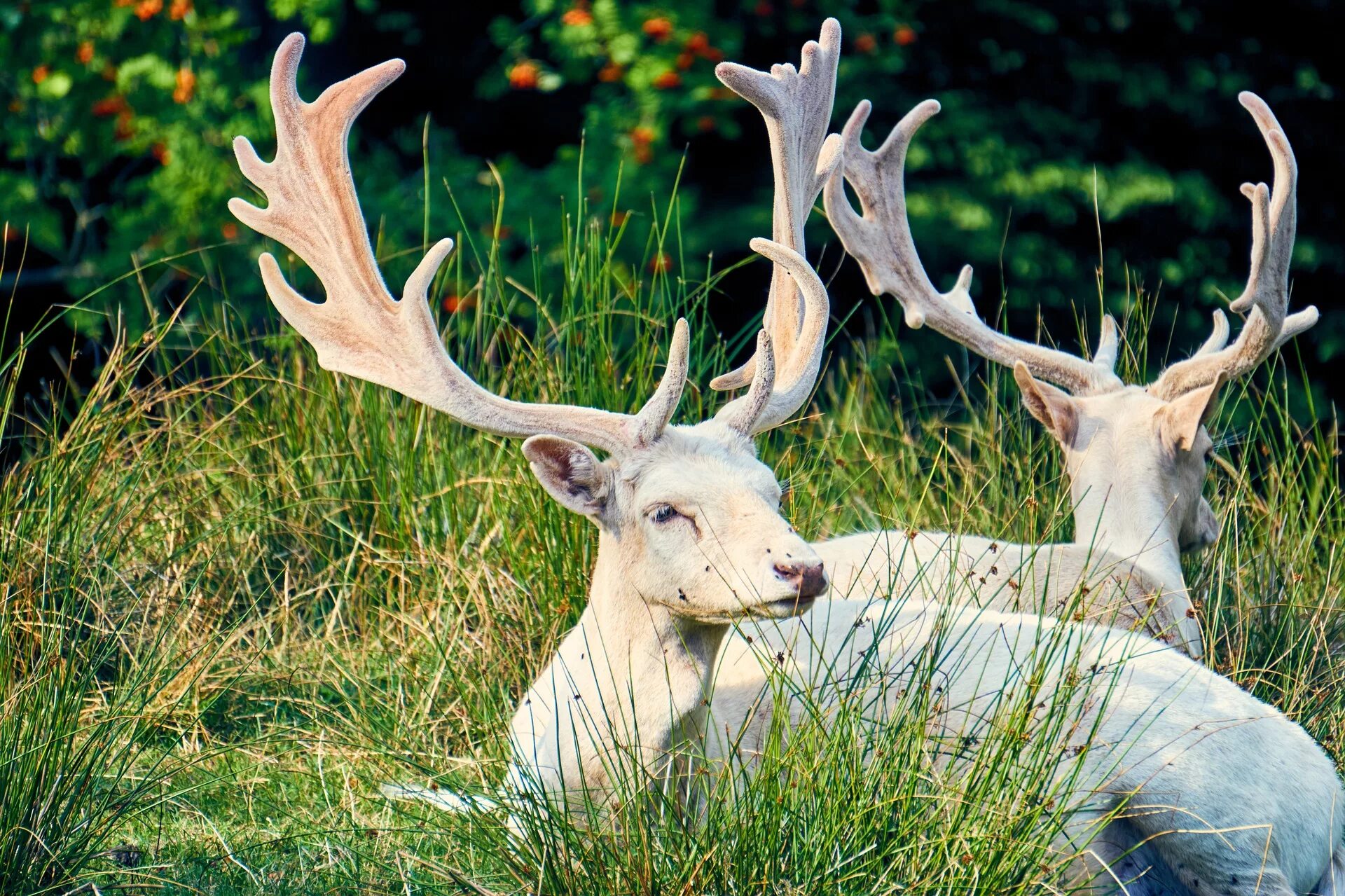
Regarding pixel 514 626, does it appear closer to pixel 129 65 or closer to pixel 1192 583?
pixel 1192 583

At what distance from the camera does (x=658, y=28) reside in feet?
31.2

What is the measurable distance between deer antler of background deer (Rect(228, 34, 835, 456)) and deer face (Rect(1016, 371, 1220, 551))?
1.29 meters

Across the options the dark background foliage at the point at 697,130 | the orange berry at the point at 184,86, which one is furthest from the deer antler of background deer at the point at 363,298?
the orange berry at the point at 184,86

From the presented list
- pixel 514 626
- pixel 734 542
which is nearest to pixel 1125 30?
pixel 514 626

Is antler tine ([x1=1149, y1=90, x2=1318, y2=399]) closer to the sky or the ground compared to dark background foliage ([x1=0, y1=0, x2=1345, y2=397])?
closer to the sky

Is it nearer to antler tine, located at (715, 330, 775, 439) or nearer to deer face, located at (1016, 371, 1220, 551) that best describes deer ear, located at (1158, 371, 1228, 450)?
deer face, located at (1016, 371, 1220, 551)

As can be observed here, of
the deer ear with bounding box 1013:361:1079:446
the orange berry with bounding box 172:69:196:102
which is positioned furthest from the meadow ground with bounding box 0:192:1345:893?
the orange berry with bounding box 172:69:196:102

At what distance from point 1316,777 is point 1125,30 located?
8.53 metres

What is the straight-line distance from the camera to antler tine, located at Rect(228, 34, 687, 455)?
3559 mm

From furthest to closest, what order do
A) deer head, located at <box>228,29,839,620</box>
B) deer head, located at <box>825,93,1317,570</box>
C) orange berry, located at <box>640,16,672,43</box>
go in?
orange berry, located at <box>640,16,672,43</box>
deer head, located at <box>825,93,1317,570</box>
deer head, located at <box>228,29,839,620</box>

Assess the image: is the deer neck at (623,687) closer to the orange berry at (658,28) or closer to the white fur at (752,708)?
the white fur at (752,708)

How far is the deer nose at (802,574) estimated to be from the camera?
10.1 feet

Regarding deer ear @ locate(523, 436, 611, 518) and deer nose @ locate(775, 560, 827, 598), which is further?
deer ear @ locate(523, 436, 611, 518)

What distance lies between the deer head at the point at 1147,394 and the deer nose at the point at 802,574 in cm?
153
